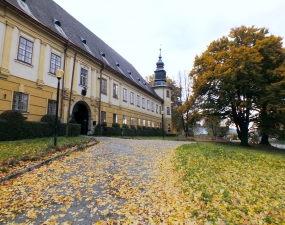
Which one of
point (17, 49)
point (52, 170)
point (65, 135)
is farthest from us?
point (65, 135)

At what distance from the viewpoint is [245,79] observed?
714 inches

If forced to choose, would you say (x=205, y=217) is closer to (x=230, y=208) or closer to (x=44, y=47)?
(x=230, y=208)

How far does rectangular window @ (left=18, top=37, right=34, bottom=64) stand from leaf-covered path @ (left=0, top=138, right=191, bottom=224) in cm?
923

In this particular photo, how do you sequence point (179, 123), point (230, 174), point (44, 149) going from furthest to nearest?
point (179, 123) < point (44, 149) < point (230, 174)

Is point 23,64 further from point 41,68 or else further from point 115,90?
point 115,90

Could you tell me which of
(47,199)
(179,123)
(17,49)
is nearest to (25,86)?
(17,49)

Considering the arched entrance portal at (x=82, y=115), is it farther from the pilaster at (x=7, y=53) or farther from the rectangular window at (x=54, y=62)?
the pilaster at (x=7, y=53)

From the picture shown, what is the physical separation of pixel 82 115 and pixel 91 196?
16.1 meters

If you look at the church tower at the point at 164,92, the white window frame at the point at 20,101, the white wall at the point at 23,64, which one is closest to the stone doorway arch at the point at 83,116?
the white wall at the point at 23,64

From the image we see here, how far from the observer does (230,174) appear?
6.76 metres

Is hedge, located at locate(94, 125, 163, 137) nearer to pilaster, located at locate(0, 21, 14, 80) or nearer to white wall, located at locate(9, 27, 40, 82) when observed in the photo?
white wall, located at locate(9, 27, 40, 82)

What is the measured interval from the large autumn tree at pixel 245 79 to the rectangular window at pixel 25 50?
1502 centimetres

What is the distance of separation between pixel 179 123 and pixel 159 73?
12.0 meters

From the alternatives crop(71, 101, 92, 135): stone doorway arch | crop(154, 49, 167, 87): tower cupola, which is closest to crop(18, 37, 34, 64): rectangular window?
crop(71, 101, 92, 135): stone doorway arch
